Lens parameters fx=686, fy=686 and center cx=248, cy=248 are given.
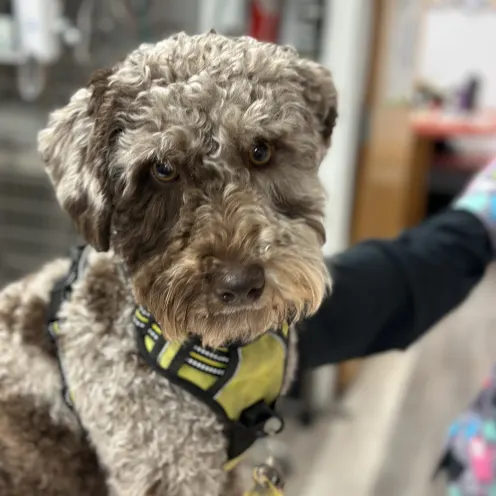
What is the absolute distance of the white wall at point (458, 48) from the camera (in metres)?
4.04

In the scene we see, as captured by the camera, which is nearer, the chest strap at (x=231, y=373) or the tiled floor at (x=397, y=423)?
the chest strap at (x=231, y=373)

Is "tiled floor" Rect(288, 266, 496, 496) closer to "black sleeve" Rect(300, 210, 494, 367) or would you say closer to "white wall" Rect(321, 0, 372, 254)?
"white wall" Rect(321, 0, 372, 254)

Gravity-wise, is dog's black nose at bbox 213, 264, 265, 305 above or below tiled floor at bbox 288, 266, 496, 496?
above

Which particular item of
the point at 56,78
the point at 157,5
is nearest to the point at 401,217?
the point at 157,5

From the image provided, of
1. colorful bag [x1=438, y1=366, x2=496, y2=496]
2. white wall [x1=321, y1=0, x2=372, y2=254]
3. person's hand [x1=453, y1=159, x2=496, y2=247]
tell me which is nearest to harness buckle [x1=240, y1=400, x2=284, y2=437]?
person's hand [x1=453, y1=159, x2=496, y2=247]

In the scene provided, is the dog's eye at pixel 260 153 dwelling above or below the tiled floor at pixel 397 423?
above

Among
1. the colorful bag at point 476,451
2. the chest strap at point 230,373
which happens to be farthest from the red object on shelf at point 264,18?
the chest strap at point 230,373

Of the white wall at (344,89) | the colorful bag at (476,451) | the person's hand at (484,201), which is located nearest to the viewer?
the person's hand at (484,201)

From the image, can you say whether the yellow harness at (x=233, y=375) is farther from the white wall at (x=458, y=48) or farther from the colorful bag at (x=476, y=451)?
the white wall at (x=458, y=48)

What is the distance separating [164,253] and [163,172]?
0.34 feet

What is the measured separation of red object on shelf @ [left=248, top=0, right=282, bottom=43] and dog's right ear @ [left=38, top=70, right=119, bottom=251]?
1.40 m

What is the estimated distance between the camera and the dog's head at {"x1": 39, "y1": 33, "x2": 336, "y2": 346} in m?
0.82

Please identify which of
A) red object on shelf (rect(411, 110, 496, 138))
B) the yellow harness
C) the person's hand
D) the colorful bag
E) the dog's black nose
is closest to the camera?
the dog's black nose

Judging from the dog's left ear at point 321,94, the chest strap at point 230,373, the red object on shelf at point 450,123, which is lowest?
the red object on shelf at point 450,123
